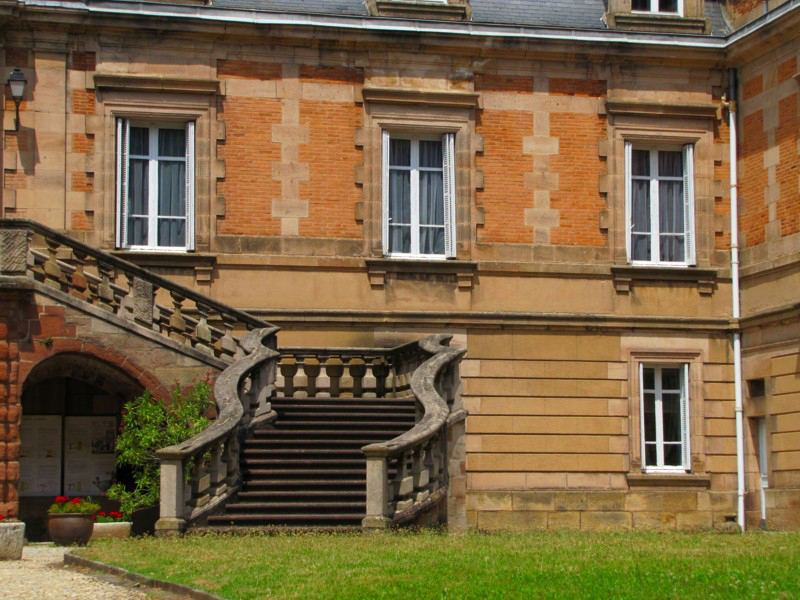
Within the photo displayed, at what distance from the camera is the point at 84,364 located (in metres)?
20.7

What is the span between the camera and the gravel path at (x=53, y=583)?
13.1 meters

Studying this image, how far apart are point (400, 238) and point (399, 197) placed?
68cm

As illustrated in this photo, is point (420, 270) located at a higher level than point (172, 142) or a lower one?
lower

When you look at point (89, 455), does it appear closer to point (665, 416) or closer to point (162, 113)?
point (162, 113)

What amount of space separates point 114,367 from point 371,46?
7.18m

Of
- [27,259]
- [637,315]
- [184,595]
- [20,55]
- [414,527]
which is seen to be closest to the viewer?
[184,595]

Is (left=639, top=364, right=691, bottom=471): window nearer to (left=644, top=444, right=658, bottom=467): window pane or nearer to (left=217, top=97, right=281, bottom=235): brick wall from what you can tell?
(left=644, top=444, right=658, bottom=467): window pane

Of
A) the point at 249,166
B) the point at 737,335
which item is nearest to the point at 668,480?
the point at 737,335

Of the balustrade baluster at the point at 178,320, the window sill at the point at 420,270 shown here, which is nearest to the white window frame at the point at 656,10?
the window sill at the point at 420,270

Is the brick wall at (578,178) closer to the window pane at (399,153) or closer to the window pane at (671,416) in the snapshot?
the window pane at (399,153)

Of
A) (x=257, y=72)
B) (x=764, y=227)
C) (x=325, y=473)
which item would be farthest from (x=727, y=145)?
(x=325, y=473)

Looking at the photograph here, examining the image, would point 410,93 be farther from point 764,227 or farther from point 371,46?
point 764,227

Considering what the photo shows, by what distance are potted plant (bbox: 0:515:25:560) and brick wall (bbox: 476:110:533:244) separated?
33.9 ft

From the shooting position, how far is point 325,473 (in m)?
19.5
